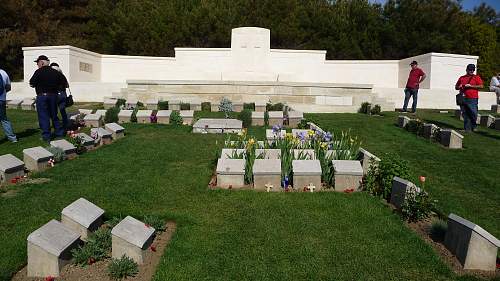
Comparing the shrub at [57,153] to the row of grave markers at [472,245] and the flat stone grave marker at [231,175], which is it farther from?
the row of grave markers at [472,245]

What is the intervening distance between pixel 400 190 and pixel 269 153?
2.44 meters

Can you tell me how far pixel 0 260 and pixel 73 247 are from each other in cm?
A: 70

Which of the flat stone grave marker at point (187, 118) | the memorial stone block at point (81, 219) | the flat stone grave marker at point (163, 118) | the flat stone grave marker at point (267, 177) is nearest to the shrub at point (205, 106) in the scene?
the flat stone grave marker at point (187, 118)

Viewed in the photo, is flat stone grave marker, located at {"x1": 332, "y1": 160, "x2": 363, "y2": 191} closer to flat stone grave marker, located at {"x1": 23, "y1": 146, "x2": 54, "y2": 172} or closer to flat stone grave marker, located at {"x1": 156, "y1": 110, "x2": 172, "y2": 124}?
flat stone grave marker, located at {"x1": 23, "y1": 146, "x2": 54, "y2": 172}

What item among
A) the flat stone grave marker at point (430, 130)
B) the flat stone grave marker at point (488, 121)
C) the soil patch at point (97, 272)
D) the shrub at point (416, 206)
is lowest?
the soil patch at point (97, 272)

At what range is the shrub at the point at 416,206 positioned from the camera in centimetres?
563

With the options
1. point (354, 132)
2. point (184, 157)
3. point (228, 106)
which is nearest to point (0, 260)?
point (184, 157)

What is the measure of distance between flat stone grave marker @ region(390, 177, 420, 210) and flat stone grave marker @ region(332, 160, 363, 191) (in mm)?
648

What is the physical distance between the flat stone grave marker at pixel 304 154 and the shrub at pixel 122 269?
12.5 feet

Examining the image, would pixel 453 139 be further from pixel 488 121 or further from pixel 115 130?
pixel 115 130

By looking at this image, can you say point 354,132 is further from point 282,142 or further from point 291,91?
point 291,91

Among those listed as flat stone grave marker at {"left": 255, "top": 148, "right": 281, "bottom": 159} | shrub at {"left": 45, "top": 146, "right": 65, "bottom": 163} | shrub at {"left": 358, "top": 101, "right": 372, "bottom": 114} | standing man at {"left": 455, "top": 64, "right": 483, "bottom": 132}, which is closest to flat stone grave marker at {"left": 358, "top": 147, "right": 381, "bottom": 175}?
flat stone grave marker at {"left": 255, "top": 148, "right": 281, "bottom": 159}

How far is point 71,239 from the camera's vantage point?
182 inches

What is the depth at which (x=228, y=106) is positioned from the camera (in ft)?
52.3
